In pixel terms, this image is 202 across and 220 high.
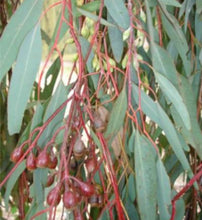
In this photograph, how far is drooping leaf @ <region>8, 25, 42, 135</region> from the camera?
770 millimetres

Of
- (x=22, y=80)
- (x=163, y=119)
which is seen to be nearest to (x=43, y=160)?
(x=22, y=80)

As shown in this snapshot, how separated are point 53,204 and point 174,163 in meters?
0.67

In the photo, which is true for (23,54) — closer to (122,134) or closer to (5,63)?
(5,63)

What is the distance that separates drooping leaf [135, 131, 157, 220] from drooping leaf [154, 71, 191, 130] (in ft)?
0.26

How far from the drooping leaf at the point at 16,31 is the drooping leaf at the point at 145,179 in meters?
0.24

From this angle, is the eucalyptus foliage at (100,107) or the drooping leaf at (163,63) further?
the drooping leaf at (163,63)

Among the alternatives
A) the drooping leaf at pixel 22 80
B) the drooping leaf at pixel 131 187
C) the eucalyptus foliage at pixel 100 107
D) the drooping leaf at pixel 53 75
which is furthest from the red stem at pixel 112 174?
the drooping leaf at pixel 53 75

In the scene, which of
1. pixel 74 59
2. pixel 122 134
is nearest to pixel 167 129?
pixel 122 134

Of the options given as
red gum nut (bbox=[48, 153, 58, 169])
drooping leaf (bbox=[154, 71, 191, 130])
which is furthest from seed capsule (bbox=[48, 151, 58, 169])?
drooping leaf (bbox=[154, 71, 191, 130])

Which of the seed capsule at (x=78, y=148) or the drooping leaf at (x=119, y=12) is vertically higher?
the drooping leaf at (x=119, y=12)

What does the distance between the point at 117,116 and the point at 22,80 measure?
156 millimetres

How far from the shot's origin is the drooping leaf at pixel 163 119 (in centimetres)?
85

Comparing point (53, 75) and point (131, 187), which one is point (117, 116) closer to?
point (131, 187)

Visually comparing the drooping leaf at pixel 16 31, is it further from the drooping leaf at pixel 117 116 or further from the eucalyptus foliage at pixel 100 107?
the drooping leaf at pixel 117 116
